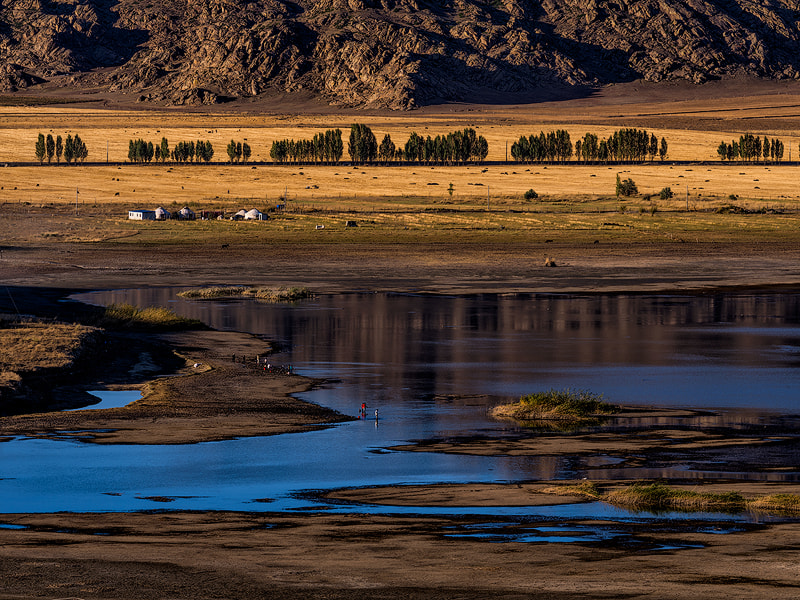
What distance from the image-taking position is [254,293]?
220ft

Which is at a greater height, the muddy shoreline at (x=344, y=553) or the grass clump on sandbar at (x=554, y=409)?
the muddy shoreline at (x=344, y=553)

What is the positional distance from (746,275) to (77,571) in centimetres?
6495

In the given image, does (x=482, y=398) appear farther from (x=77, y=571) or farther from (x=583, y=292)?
(x=583, y=292)

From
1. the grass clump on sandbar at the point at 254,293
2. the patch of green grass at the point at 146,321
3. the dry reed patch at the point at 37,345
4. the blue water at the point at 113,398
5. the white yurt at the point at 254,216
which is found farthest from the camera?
the white yurt at the point at 254,216

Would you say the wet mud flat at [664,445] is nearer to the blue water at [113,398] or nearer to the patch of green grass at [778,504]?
the patch of green grass at [778,504]

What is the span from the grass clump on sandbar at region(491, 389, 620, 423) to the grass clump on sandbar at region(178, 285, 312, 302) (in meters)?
31.5

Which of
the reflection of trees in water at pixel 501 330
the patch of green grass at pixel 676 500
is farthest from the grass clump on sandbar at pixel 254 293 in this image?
the patch of green grass at pixel 676 500

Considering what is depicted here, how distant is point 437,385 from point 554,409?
6314 millimetres

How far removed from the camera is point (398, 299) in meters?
65.0

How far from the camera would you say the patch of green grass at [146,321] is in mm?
52219

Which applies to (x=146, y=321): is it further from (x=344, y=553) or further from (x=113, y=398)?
(x=344, y=553)

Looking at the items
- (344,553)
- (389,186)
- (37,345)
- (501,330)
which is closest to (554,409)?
(344,553)

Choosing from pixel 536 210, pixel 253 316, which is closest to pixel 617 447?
pixel 253 316

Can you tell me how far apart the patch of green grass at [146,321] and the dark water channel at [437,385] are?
1898 millimetres
